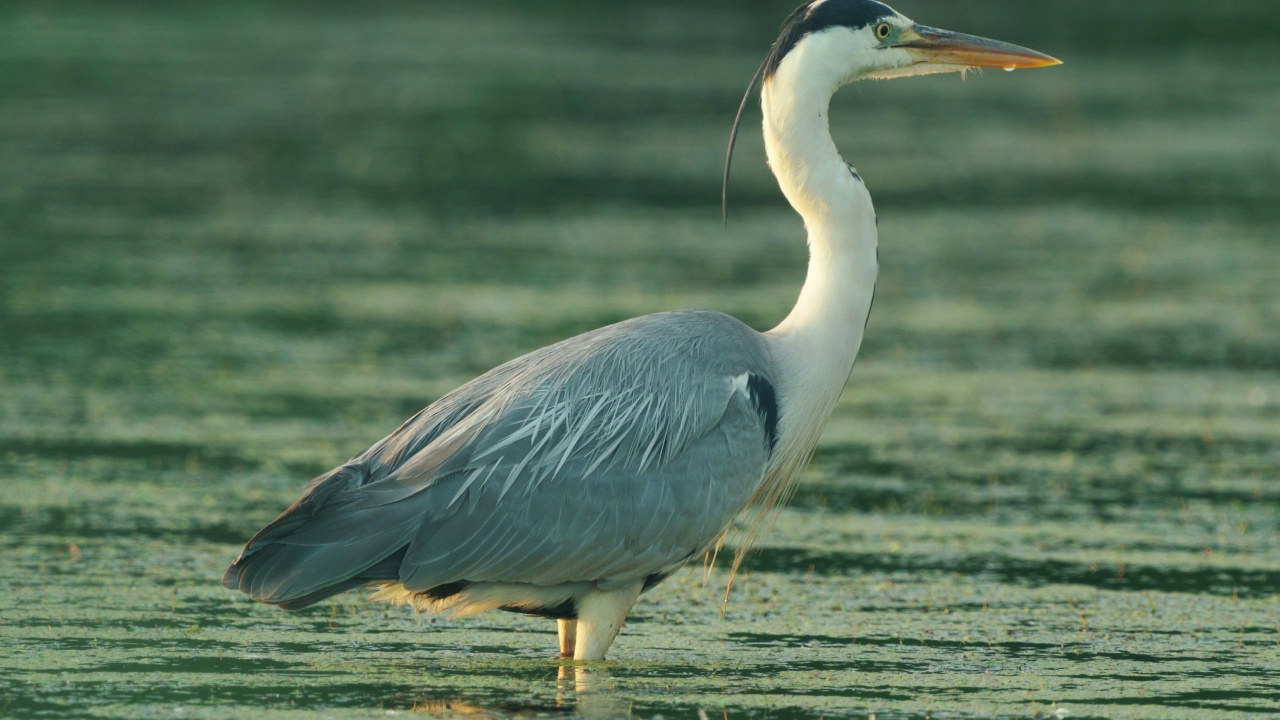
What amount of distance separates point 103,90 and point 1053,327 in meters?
14.6

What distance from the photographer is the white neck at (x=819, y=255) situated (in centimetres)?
724

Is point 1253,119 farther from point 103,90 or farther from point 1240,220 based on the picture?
point 103,90

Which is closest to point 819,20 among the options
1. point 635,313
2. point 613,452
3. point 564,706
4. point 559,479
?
point 613,452

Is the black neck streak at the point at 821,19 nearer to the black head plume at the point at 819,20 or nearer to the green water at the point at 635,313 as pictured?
the black head plume at the point at 819,20

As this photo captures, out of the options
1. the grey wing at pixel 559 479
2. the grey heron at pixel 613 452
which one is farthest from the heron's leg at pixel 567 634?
the grey wing at pixel 559 479

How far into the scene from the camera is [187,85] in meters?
24.0

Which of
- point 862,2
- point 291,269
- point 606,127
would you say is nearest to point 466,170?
point 606,127

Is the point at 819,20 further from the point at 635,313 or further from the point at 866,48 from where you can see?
the point at 635,313

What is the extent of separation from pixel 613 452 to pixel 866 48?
197 centimetres

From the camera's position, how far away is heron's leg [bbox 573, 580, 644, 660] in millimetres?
6695

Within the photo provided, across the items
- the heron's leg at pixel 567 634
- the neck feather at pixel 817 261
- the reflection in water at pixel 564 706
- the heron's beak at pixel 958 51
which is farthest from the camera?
the heron's beak at pixel 958 51

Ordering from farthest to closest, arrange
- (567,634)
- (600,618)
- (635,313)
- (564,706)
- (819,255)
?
(635,313)
(819,255)
(567,634)
(600,618)
(564,706)

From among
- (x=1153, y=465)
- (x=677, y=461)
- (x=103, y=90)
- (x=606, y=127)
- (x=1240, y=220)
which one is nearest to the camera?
(x=677, y=461)

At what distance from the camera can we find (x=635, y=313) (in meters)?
12.7
